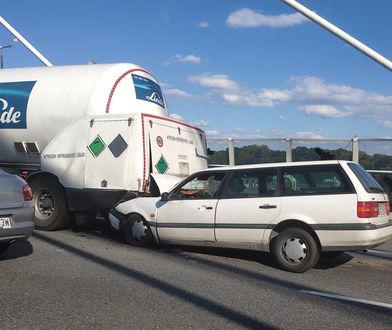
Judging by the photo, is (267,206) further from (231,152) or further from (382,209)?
(231,152)

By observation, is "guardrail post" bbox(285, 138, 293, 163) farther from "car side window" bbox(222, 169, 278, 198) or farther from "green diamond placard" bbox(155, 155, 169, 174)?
"car side window" bbox(222, 169, 278, 198)

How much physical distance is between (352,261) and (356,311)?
9.96 ft

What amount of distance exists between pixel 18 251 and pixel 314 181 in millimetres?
4527

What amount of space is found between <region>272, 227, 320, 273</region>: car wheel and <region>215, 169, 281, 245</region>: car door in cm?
30

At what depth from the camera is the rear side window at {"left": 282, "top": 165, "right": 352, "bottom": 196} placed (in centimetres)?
716

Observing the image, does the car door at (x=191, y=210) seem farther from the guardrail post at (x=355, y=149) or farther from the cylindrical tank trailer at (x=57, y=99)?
the guardrail post at (x=355, y=149)

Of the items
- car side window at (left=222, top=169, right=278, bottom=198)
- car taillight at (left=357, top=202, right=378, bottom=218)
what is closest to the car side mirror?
car side window at (left=222, top=169, right=278, bottom=198)

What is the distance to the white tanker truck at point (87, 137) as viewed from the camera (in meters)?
9.59

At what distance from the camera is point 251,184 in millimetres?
7859

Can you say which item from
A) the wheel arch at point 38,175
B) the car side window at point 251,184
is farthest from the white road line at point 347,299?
the wheel arch at point 38,175

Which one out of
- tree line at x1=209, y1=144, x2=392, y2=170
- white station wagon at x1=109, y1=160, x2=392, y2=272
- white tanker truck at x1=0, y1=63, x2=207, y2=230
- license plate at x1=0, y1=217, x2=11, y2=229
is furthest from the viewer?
tree line at x1=209, y1=144, x2=392, y2=170

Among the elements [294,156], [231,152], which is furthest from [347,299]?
[231,152]

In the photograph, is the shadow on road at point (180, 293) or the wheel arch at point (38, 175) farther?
the wheel arch at point (38, 175)

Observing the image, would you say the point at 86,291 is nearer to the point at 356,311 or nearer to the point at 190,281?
the point at 190,281
